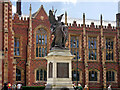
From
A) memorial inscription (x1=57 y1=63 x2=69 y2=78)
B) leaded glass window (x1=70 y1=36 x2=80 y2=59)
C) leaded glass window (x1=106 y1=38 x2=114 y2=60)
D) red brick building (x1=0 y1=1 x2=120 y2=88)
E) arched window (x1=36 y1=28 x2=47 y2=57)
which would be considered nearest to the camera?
memorial inscription (x1=57 y1=63 x2=69 y2=78)

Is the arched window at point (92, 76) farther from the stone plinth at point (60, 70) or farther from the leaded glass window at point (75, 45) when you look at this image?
the stone plinth at point (60, 70)

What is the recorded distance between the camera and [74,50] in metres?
39.5

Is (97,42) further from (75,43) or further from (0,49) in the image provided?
(0,49)

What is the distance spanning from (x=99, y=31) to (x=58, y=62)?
1073 inches

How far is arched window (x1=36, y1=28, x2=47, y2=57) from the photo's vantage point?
36934 millimetres

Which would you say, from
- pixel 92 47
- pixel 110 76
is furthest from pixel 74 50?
pixel 110 76

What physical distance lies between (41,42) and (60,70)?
74.9ft

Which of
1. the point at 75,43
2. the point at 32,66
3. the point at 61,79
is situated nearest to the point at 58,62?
the point at 61,79

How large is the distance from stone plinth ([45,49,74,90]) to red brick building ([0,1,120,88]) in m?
18.1

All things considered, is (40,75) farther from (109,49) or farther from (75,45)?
(109,49)

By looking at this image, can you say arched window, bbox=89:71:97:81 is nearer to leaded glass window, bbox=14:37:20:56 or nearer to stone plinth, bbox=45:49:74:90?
leaded glass window, bbox=14:37:20:56

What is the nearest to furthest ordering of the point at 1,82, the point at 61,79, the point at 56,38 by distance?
the point at 61,79 → the point at 56,38 → the point at 1,82

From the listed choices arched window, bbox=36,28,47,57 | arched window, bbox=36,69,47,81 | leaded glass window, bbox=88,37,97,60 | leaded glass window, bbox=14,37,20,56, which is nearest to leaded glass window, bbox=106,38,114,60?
leaded glass window, bbox=88,37,97,60

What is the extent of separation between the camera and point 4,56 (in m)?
27.3
